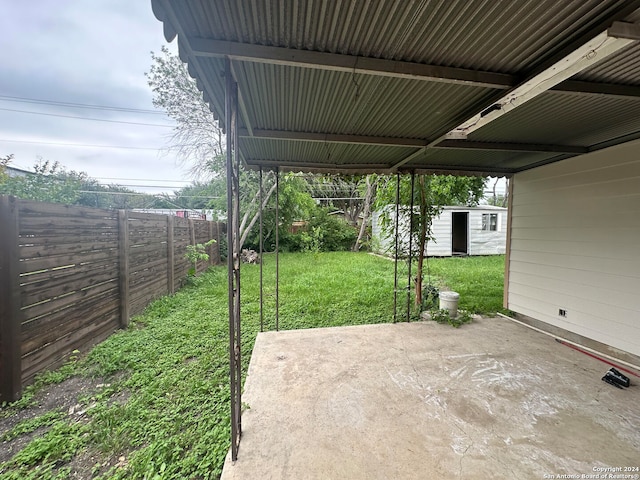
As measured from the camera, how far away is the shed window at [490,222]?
34.0 ft

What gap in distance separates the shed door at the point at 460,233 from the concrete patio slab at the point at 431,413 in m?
8.44

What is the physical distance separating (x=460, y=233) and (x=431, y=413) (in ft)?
36.4

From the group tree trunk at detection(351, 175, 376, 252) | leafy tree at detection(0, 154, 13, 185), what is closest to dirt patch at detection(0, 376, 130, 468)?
leafy tree at detection(0, 154, 13, 185)

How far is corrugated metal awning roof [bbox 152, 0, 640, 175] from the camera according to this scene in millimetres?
1079

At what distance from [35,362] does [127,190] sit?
23.0 meters

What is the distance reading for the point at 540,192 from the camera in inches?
141

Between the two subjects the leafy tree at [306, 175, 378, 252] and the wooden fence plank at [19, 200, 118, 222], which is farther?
the leafy tree at [306, 175, 378, 252]

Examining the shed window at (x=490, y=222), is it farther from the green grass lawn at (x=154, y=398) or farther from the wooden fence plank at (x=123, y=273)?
the wooden fence plank at (x=123, y=273)

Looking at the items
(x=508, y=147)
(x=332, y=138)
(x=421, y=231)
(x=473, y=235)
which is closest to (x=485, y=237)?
(x=473, y=235)

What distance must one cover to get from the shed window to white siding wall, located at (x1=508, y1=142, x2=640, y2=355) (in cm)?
731

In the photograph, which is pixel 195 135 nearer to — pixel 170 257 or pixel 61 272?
Result: pixel 170 257

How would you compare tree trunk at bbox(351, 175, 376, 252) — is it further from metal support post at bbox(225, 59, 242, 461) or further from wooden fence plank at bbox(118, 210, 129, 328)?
metal support post at bbox(225, 59, 242, 461)

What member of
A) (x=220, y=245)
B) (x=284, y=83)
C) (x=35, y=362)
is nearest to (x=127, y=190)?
(x=220, y=245)

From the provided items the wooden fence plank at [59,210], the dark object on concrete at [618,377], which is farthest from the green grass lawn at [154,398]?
the dark object on concrete at [618,377]
